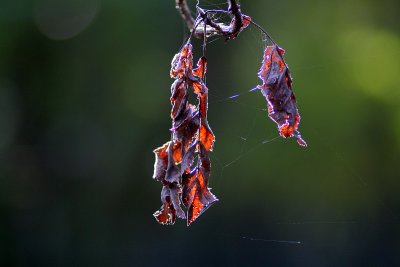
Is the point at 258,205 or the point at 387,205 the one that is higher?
the point at 258,205

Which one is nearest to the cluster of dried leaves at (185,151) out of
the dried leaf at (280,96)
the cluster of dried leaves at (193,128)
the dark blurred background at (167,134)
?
the cluster of dried leaves at (193,128)

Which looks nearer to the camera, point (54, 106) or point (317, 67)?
point (317, 67)

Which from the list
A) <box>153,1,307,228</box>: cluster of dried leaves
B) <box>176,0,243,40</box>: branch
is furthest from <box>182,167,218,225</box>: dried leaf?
<box>176,0,243,40</box>: branch

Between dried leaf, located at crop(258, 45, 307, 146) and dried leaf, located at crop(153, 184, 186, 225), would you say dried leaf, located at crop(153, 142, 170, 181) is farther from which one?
dried leaf, located at crop(258, 45, 307, 146)

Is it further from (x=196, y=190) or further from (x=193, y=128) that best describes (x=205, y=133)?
(x=196, y=190)

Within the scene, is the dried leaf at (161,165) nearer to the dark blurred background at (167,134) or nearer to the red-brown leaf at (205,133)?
the red-brown leaf at (205,133)

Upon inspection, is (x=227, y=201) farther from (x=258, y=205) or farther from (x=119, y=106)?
(x=119, y=106)

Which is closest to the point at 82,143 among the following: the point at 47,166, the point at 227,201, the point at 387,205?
the point at 47,166
